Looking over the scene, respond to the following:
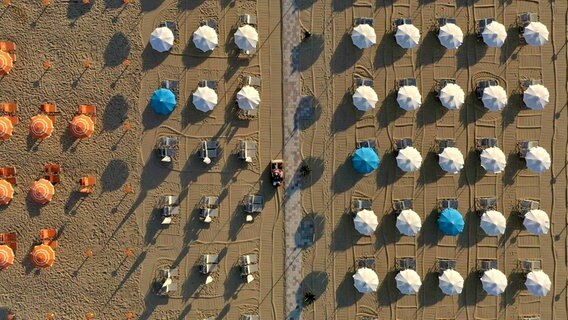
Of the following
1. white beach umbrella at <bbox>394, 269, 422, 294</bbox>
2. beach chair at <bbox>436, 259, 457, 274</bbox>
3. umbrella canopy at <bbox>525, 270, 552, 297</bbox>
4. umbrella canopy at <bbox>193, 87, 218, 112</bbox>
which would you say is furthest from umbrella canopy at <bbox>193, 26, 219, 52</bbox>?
umbrella canopy at <bbox>525, 270, 552, 297</bbox>

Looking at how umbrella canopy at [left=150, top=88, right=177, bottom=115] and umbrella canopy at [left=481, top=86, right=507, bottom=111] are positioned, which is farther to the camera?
umbrella canopy at [left=481, top=86, right=507, bottom=111]

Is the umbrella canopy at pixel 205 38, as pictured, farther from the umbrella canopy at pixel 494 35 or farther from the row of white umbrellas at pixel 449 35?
the umbrella canopy at pixel 494 35

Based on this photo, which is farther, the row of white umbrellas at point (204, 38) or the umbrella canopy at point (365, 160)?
the umbrella canopy at point (365, 160)

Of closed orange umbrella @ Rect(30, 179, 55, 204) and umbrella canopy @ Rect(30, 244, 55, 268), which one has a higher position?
closed orange umbrella @ Rect(30, 179, 55, 204)

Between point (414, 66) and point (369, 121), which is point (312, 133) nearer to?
point (369, 121)

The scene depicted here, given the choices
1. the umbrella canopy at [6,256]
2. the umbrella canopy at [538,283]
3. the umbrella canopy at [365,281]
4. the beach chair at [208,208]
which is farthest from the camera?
the beach chair at [208,208]

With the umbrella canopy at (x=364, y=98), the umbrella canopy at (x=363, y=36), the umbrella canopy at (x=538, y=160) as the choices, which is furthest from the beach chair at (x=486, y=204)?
the umbrella canopy at (x=363, y=36)

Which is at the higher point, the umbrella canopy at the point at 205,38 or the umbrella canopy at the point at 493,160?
the umbrella canopy at the point at 205,38

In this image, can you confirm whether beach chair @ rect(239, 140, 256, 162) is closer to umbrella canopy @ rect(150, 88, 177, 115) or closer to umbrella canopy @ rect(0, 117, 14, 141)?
umbrella canopy @ rect(150, 88, 177, 115)
